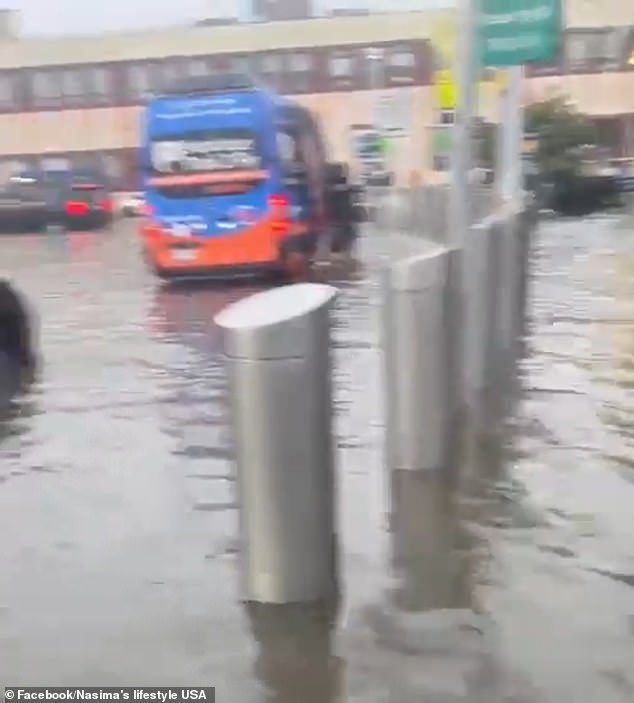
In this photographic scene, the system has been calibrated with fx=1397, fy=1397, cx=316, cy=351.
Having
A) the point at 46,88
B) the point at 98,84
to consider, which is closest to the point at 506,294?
the point at 98,84

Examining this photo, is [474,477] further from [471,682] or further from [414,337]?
[471,682]

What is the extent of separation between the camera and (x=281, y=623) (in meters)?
5.30

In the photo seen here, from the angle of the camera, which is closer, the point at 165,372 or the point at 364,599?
the point at 364,599

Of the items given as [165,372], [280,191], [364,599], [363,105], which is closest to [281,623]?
[364,599]

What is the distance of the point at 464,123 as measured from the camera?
956 cm

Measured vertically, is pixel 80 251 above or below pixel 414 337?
below

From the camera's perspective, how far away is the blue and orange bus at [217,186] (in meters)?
18.8

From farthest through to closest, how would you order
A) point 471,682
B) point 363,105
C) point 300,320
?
point 363,105
point 300,320
point 471,682

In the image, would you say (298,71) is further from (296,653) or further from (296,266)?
(296,653)

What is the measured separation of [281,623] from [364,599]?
0.43 m

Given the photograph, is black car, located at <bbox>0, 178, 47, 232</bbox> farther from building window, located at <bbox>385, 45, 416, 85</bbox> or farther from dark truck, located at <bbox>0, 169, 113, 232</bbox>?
building window, located at <bbox>385, 45, 416, 85</bbox>

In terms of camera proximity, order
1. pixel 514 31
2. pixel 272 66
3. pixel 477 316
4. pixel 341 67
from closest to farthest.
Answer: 1. pixel 477 316
2. pixel 514 31
3. pixel 272 66
4. pixel 341 67

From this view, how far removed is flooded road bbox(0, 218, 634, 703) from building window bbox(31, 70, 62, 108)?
5539 centimetres

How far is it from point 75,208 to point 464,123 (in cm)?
2949
